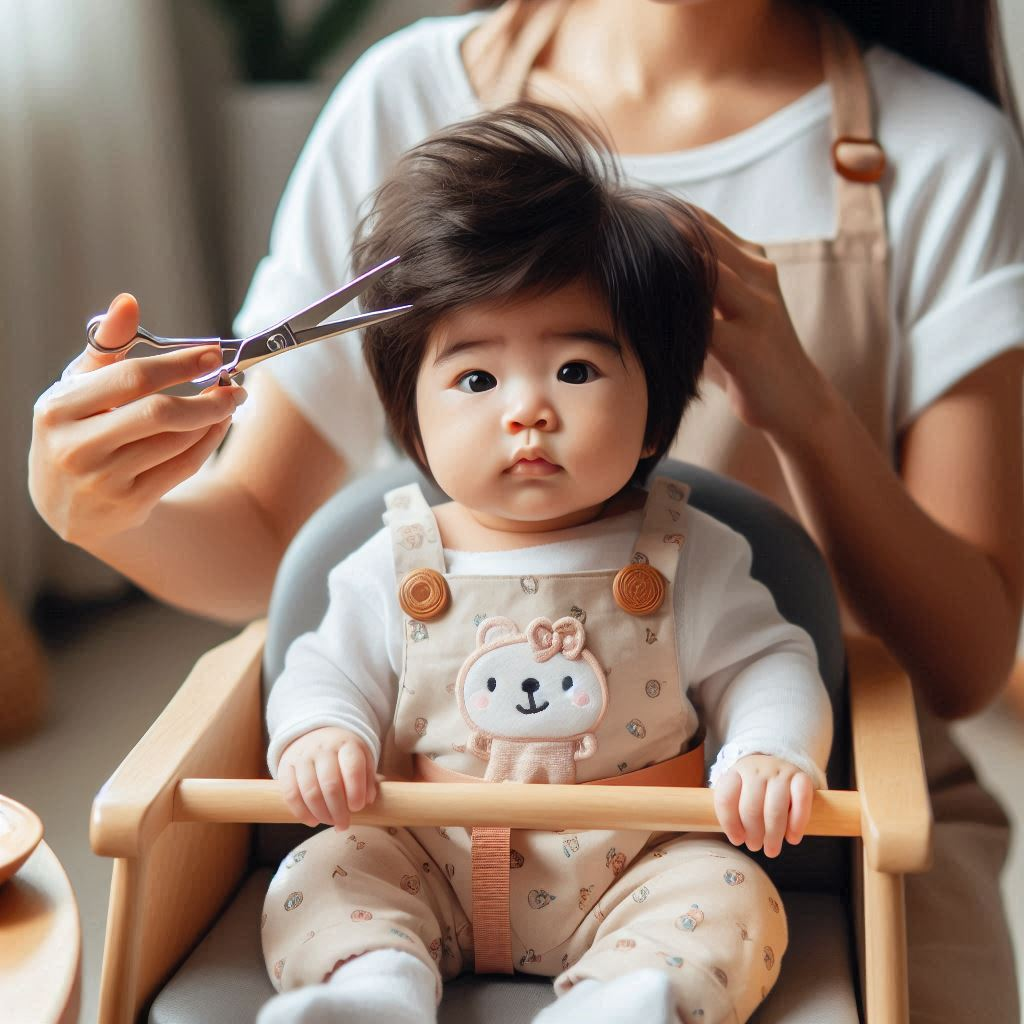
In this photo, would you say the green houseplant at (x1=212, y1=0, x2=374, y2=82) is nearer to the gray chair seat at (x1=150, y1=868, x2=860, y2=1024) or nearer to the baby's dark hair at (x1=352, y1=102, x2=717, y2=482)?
the baby's dark hair at (x1=352, y1=102, x2=717, y2=482)

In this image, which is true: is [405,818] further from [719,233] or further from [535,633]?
[719,233]

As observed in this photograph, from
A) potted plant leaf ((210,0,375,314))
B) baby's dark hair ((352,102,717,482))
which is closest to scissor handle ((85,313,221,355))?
baby's dark hair ((352,102,717,482))

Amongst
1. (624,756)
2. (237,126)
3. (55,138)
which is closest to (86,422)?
(624,756)

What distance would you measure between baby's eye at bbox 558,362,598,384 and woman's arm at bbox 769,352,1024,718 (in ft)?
0.73

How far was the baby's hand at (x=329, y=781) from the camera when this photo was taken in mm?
767

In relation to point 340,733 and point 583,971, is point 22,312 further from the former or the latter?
point 583,971

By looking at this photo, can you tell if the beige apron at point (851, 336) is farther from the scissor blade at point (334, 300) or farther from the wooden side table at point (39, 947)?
the wooden side table at point (39, 947)

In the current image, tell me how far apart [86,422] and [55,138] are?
1634 mm

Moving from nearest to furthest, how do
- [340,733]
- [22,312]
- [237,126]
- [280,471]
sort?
1. [340,733]
2. [280,471]
3. [22,312]
4. [237,126]

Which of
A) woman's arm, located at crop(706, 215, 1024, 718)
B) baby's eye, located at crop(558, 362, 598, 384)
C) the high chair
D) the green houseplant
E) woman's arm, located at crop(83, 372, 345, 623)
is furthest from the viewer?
the green houseplant

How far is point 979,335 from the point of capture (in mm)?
1117

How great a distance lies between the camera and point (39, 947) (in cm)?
67

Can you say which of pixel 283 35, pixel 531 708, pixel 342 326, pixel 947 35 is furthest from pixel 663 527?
pixel 283 35

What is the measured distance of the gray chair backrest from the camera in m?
0.97
